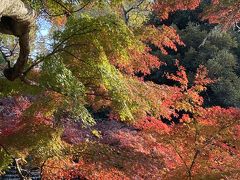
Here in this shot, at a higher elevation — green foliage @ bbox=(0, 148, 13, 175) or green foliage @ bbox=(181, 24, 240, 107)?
green foliage @ bbox=(181, 24, 240, 107)

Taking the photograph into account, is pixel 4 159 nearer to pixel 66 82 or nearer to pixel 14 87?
pixel 14 87

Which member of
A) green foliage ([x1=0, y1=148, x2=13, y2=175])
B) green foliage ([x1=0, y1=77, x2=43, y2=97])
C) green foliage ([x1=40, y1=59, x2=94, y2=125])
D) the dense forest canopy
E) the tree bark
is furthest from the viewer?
green foliage ([x1=0, y1=148, x2=13, y2=175])

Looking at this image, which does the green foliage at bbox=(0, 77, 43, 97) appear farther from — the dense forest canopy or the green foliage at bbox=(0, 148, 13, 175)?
the green foliage at bbox=(0, 148, 13, 175)

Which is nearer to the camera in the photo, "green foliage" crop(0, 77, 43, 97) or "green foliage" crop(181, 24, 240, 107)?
"green foliage" crop(0, 77, 43, 97)

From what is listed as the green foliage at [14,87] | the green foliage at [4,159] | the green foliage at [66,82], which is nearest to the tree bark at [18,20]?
the green foliage at [66,82]

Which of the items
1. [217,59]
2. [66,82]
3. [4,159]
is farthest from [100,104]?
[217,59]

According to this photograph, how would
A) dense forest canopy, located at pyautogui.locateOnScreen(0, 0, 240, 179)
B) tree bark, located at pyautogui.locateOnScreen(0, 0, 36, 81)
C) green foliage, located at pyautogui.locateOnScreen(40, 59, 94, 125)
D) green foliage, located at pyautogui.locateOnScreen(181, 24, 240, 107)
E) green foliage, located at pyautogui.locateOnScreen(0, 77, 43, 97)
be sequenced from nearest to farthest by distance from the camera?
tree bark, located at pyautogui.locateOnScreen(0, 0, 36, 81), green foliage, located at pyautogui.locateOnScreen(40, 59, 94, 125), dense forest canopy, located at pyautogui.locateOnScreen(0, 0, 240, 179), green foliage, located at pyautogui.locateOnScreen(0, 77, 43, 97), green foliage, located at pyautogui.locateOnScreen(181, 24, 240, 107)

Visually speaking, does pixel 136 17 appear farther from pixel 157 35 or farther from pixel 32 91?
pixel 32 91

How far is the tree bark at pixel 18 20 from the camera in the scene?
1974mm

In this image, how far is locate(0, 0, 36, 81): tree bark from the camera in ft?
6.48

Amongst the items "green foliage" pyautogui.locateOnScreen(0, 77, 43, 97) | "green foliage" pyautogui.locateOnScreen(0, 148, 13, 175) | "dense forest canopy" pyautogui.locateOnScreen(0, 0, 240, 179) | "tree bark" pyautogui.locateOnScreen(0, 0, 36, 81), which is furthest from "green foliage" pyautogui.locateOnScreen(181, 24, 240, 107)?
"tree bark" pyautogui.locateOnScreen(0, 0, 36, 81)

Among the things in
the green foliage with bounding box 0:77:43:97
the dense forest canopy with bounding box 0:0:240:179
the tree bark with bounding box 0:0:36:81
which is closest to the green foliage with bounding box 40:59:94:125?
the dense forest canopy with bounding box 0:0:240:179

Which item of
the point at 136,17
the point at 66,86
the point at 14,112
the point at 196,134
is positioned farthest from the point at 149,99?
the point at 136,17

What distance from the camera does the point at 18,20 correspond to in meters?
2.37
